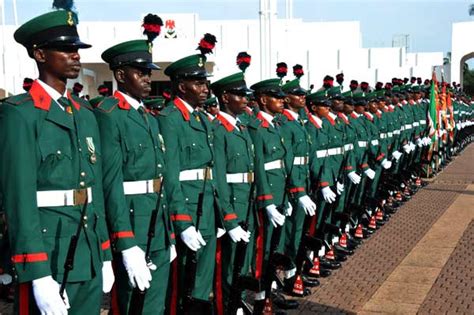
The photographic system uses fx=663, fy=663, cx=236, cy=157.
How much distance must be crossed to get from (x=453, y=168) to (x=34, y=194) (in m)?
16.5

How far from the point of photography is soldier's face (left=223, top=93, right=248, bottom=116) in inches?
205

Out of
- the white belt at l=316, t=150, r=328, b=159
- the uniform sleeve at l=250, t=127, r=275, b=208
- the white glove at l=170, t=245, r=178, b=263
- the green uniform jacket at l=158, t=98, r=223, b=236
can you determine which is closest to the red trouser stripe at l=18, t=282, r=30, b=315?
the white glove at l=170, t=245, r=178, b=263

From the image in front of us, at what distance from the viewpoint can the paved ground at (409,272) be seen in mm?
5898

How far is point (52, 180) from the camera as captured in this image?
309cm

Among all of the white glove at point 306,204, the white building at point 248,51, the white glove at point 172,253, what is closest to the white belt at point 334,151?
the white glove at point 306,204

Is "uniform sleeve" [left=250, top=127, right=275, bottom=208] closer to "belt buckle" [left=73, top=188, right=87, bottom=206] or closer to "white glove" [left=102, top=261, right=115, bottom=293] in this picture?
"white glove" [left=102, top=261, right=115, bottom=293]

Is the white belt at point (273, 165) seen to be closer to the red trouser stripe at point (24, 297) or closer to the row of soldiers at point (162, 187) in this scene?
the row of soldiers at point (162, 187)

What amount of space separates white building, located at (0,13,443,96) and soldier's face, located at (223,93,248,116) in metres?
22.4

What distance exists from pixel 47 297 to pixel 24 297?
0.20 metres

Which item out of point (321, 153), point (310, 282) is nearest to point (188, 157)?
point (310, 282)

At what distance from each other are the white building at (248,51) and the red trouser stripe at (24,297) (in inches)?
973

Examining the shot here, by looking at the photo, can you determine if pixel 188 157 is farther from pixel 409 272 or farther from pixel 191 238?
pixel 409 272

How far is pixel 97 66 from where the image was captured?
29.2 metres

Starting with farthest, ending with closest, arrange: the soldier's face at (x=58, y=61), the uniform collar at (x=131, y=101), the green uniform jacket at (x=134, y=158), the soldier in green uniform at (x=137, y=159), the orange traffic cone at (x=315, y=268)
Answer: the orange traffic cone at (x=315, y=268) < the uniform collar at (x=131, y=101) < the soldier in green uniform at (x=137, y=159) < the green uniform jacket at (x=134, y=158) < the soldier's face at (x=58, y=61)
